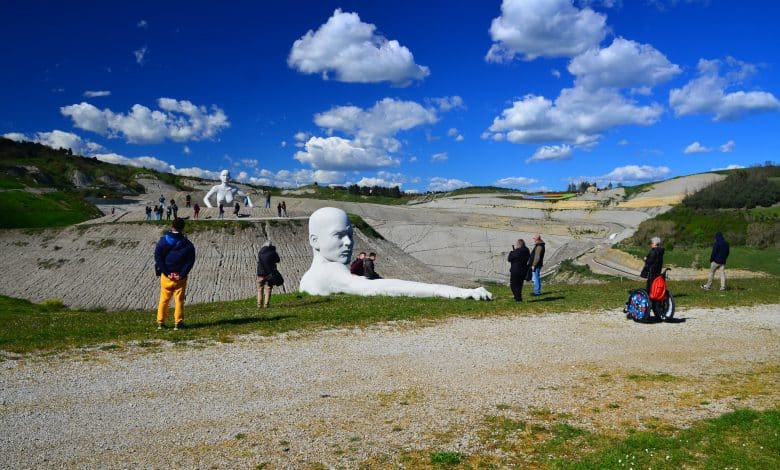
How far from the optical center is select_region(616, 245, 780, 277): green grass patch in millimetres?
29828

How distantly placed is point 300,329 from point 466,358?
3.72 m

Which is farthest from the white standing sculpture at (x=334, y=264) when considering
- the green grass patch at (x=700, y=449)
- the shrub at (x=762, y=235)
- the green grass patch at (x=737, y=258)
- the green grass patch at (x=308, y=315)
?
the shrub at (x=762, y=235)

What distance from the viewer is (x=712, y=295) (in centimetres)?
1803

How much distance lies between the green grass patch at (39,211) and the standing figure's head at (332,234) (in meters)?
38.0

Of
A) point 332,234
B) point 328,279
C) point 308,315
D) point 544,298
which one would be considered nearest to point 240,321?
point 308,315

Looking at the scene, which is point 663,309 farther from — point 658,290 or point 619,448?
point 619,448

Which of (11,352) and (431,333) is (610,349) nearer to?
(431,333)

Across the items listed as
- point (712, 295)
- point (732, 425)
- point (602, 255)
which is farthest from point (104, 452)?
point (602, 255)

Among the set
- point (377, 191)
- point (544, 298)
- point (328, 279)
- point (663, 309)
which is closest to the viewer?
point (663, 309)

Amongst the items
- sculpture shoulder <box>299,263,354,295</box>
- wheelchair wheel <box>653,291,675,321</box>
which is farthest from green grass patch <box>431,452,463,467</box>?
sculpture shoulder <box>299,263,354,295</box>

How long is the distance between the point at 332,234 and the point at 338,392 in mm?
10755

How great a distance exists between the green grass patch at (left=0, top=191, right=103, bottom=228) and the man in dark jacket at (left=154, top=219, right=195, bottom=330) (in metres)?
42.8

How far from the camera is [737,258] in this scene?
31.8 meters

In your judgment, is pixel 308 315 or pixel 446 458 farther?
pixel 308 315
